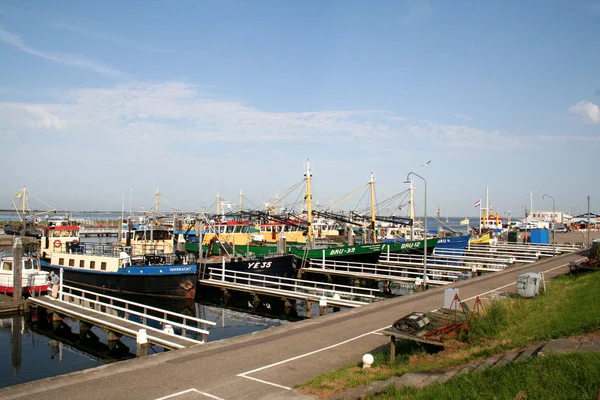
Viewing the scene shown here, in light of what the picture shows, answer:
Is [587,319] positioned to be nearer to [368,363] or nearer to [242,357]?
[368,363]

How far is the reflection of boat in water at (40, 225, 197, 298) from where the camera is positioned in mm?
31281

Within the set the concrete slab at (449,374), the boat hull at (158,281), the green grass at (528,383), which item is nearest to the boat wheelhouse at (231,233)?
the boat hull at (158,281)

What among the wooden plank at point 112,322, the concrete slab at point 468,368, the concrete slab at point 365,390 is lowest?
the wooden plank at point 112,322

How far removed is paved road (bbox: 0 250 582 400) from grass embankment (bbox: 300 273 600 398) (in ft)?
3.32

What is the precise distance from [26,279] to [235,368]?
22133 millimetres

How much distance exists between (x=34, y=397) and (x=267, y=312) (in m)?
19.7

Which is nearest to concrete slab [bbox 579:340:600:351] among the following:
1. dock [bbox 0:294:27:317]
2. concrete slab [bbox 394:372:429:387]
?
concrete slab [bbox 394:372:429:387]

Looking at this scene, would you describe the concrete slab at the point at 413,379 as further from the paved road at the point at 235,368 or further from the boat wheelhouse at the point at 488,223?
the boat wheelhouse at the point at 488,223

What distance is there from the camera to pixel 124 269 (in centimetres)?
3188

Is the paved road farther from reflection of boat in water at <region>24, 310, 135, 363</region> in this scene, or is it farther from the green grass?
reflection of boat in water at <region>24, 310, 135, 363</region>

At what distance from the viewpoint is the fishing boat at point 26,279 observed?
92.1 feet

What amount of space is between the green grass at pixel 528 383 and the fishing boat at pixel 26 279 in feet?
83.7

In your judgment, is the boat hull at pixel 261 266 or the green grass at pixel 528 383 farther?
the boat hull at pixel 261 266

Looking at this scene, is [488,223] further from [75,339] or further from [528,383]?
[528,383]
